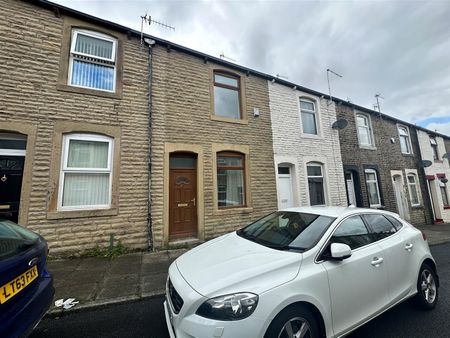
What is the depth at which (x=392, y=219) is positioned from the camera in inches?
135

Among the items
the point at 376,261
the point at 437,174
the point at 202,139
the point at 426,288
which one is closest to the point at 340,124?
the point at 202,139

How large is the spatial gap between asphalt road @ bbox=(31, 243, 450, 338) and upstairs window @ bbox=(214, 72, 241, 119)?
20.7 ft

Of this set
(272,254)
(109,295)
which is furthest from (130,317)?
(272,254)

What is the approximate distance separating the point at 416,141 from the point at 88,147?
19.1 m

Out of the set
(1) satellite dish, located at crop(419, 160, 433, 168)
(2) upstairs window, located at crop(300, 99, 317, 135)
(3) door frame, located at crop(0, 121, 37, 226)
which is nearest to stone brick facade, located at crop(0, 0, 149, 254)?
(3) door frame, located at crop(0, 121, 37, 226)

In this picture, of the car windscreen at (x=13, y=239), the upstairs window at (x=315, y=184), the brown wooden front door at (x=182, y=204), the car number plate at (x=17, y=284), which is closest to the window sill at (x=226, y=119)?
the brown wooden front door at (x=182, y=204)

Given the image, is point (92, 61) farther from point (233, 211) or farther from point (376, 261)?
point (376, 261)

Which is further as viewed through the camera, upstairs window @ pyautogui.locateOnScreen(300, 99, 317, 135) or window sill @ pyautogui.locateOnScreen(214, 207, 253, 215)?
upstairs window @ pyautogui.locateOnScreen(300, 99, 317, 135)

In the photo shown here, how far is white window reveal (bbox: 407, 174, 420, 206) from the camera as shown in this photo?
13.2 meters

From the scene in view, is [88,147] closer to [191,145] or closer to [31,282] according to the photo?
[191,145]

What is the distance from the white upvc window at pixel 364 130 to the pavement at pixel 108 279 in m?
11.5

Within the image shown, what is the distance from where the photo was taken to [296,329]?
6.71 ft

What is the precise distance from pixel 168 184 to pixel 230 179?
230 cm

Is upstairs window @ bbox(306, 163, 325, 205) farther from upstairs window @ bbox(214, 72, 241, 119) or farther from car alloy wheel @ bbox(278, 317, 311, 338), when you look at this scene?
car alloy wheel @ bbox(278, 317, 311, 338)
